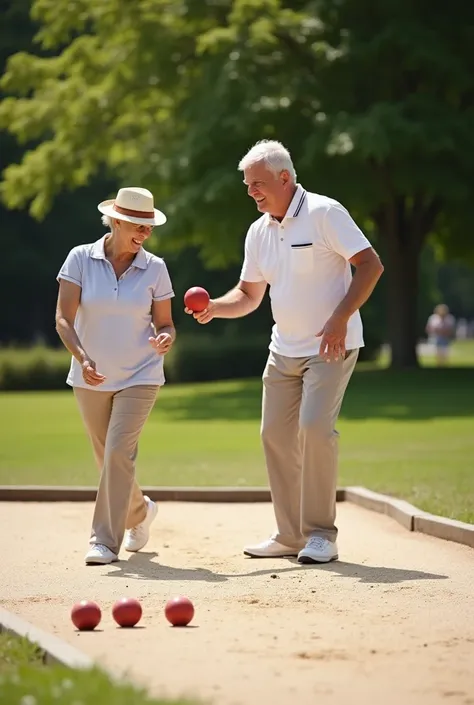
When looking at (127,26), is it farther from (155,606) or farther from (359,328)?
(155,606)

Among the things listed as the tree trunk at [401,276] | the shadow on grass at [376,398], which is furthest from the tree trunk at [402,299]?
the shadow on grass at [376,398]

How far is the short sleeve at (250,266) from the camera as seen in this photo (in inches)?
346

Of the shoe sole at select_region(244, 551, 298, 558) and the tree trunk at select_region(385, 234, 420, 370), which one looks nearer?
the shoe sole at select_region(244, 551, 298, 558)

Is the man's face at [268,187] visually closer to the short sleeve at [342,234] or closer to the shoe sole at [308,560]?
the short sleeve at [342,234]

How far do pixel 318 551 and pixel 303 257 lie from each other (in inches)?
64.4

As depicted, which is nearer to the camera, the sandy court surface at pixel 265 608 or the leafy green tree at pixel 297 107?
the sandy court surface at pixel 265 608

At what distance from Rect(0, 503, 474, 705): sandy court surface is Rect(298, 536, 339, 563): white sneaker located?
7 cm

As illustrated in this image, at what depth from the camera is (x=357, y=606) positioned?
6793 millimetres

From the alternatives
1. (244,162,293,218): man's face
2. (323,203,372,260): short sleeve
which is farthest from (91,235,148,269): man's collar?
(323,203,372,260): short sleeve

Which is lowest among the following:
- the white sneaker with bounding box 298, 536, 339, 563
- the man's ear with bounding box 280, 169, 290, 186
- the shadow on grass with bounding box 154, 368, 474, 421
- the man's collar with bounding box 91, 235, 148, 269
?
the shadow on grass with bounding box 154, 368, 474, 421

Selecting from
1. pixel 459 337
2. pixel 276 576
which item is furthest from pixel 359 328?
pixel 459 337

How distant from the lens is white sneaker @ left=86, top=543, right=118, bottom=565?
8.25 meters

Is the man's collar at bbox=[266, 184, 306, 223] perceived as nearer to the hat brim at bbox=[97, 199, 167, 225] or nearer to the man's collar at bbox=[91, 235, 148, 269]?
the hat brim at bbox=[97, 199, 167, 225]

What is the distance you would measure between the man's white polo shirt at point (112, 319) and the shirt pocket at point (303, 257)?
2.45 ft
